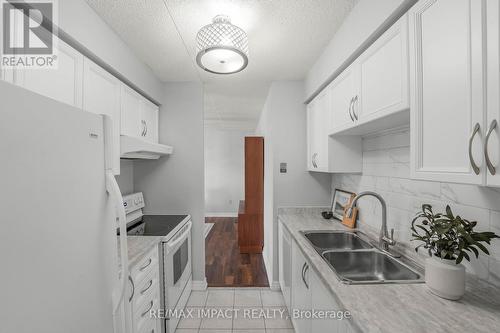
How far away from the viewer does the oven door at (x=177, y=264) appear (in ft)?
6.02

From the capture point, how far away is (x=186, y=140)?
8.83 ft

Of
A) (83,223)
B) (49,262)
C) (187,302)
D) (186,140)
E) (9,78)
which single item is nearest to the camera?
(49,262)

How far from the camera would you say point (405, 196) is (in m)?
1.50

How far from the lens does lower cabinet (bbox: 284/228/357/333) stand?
1.03m

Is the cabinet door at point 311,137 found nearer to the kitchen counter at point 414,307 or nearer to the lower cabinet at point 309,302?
the lower cabinet at point 309,302

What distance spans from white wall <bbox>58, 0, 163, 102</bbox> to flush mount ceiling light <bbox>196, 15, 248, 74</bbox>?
662 mm

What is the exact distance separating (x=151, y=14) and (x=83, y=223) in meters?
1.41

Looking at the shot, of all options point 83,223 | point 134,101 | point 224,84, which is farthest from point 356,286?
point 224,84

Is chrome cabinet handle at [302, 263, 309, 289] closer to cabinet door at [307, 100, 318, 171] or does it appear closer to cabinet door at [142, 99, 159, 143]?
cabinet door at [307, 100, 318, 171]

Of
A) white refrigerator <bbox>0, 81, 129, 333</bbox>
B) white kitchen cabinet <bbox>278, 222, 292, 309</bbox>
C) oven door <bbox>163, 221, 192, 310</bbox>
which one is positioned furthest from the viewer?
white kitchen cabinet <bbox>278, 222, 292, 309</bbox>

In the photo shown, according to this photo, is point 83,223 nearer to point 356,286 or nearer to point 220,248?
point 356,286

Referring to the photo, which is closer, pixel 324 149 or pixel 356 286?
pixel 356 286

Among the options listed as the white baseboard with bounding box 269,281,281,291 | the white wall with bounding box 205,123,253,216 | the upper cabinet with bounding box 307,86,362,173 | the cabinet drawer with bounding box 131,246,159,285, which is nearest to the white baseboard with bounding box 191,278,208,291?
the white baseboard with bounding box 269,281,281,291

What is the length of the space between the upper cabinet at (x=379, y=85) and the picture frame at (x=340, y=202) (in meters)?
0.75
